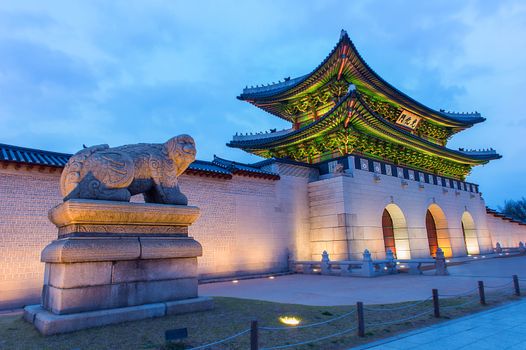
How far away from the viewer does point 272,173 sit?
58.6 ft

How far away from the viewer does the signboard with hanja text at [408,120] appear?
24592 millimetres

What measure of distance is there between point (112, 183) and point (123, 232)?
98 centimetres

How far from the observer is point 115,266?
5926 mm

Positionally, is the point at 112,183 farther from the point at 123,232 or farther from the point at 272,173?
the point at 272,173

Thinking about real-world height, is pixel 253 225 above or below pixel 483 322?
above

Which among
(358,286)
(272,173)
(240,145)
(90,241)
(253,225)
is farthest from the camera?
(240,145)

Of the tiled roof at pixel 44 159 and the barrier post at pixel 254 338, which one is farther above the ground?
the tiled roof at pixel 44 159

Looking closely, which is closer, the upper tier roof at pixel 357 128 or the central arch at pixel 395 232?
the upper tier roof at pixel 357 128

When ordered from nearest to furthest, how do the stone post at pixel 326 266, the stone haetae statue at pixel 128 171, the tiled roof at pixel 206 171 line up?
the stone haetae statue at pixel 128 171 < the tiled roof at pixel 206 171 < the stone post at pixel 326 266

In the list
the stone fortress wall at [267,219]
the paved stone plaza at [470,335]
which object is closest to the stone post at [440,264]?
the stone fortress wall at [267,219]

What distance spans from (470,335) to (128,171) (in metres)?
6.83

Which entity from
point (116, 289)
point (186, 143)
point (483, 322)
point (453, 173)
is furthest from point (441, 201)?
point (116, 289)

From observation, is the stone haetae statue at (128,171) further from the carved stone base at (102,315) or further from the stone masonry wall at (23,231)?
the stone masonry wall at (23,231)

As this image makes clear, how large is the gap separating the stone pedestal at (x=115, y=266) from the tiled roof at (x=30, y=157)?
5.89 metres
